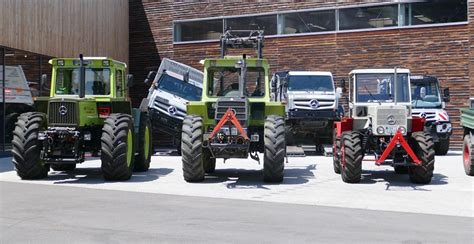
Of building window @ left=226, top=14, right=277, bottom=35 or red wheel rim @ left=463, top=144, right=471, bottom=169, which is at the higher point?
building window @ left=226, top=14, right=277, bottom=35

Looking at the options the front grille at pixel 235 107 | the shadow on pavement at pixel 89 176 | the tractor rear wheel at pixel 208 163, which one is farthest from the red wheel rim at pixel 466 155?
the shadow on pavement at pixel 89 176

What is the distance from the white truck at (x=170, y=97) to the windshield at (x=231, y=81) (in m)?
7.54

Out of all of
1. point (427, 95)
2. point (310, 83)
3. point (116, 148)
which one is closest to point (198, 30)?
point (310, 83)

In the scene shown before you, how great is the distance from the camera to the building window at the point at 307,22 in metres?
25.4

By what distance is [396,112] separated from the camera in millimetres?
13078

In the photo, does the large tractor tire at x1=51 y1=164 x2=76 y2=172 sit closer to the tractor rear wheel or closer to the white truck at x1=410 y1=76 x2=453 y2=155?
the tractor rear wheel

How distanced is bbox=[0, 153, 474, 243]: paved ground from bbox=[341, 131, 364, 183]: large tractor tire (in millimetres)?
378

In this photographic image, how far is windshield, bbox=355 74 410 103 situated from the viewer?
47.3 ft

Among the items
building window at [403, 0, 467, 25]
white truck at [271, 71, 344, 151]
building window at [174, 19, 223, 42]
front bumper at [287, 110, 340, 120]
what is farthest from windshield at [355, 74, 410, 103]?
building window at [174, 19, 223, 42]

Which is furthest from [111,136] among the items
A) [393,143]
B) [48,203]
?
[393,143]

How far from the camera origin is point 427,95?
21.0 metres

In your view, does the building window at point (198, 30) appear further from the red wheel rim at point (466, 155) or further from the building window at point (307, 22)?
the red wheel rim at point (466, 155)

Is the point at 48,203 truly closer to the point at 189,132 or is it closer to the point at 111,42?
the point at 189,132

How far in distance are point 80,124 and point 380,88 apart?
22.8 feet
